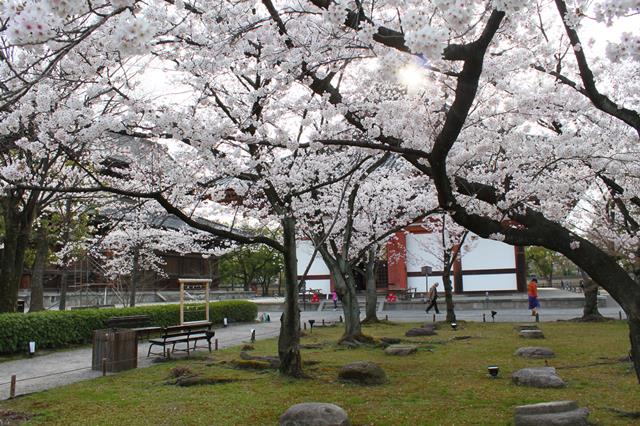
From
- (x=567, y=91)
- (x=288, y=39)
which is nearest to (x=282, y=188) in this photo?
(x=288, y=39)

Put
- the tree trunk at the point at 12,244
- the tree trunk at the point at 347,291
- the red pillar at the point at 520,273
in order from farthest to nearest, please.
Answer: the red pillar at the point at 520,273 → the tree trunk at the point at 12,244 → the tree trunk at the point at 347,291

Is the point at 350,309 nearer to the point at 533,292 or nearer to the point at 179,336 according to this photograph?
the point at 179,336

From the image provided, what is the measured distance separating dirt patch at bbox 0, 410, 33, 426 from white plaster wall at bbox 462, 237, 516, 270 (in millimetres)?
27554

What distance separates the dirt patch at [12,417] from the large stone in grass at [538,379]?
6.85 metres

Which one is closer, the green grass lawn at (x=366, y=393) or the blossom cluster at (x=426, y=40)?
the blossom cluster at (x=426, y=40)

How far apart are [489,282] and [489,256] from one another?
1.60m

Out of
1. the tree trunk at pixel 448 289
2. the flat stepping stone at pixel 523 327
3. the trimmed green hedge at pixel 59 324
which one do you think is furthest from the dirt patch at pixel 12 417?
the tree trunk at pixel 448 289

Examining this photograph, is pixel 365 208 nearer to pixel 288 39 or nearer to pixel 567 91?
pixel 567 91

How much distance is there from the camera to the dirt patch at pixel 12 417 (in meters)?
6.17

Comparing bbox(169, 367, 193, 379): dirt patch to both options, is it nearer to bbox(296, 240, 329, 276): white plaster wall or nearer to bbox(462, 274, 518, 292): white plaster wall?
bbox(296, 240, 329, 276): white plaster wall

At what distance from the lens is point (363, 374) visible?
8289mm

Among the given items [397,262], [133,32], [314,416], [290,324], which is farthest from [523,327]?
Result: [397,262]

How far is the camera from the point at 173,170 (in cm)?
842

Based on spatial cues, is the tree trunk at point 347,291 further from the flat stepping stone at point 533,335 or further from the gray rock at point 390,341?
the flat stepping stone at point 533,335
